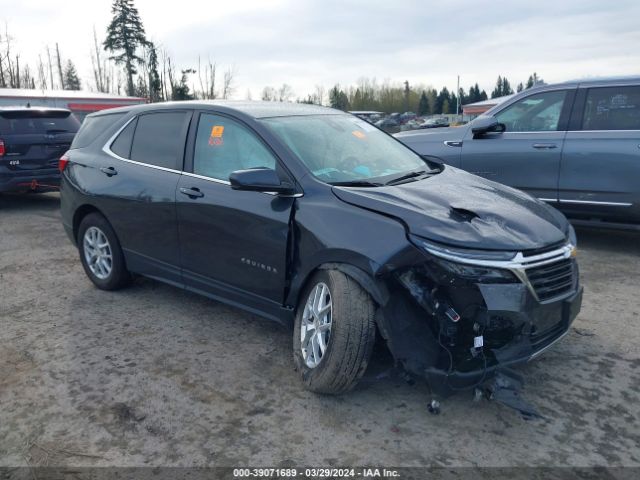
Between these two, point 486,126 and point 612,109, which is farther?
point 486,126

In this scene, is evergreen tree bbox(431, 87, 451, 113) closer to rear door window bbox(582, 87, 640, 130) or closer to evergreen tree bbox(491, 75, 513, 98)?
evergreen tree bbox(491, 75, 513, 98)

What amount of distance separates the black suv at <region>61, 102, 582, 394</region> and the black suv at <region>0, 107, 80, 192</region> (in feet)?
15.1

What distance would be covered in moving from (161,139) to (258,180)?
1.45m

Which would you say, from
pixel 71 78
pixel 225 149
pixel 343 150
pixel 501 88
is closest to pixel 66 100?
pixel 225 149

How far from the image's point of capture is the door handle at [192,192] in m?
3.93

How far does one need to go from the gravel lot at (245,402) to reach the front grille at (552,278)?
59cm

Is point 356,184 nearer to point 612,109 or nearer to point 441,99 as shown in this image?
point 612,109

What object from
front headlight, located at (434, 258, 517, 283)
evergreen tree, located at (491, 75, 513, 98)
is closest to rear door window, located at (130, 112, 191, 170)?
front headlight, located at (434, 258, 517, 283)

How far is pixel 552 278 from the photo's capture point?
3.03m

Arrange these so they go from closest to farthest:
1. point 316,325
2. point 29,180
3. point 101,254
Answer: point 316,325 < point 101,254 < point 29,180

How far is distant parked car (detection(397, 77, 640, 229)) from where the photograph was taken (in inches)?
224

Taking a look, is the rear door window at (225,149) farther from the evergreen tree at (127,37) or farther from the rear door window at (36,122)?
the evergreen tree at (127,37)

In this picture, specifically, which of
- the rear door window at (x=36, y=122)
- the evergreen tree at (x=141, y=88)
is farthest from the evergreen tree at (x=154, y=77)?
the rear door window at (x=36, y=122)

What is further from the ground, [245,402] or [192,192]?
[192,192]
